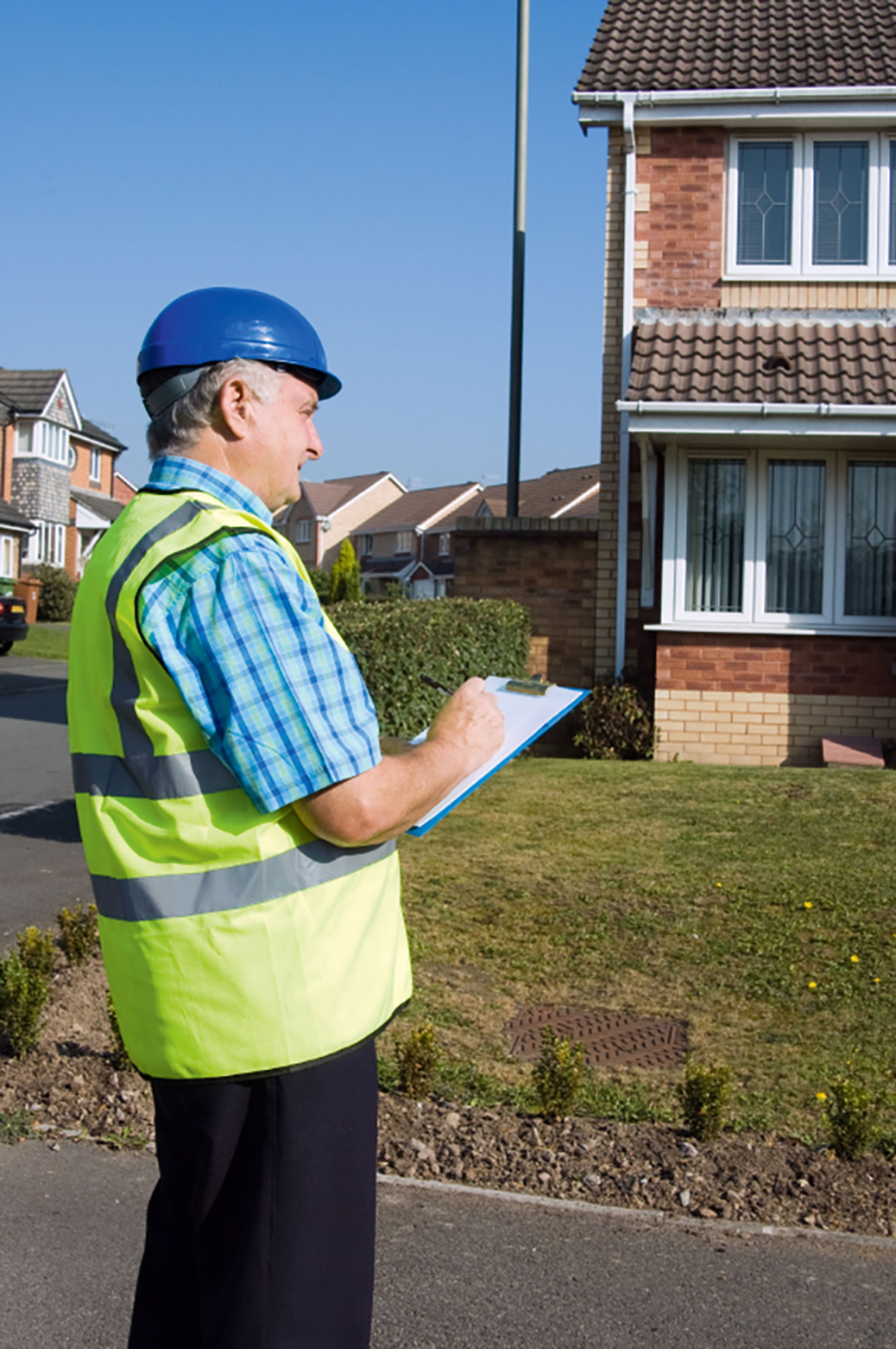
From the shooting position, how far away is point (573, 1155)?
3756 mm

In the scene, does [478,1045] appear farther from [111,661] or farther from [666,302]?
[666,302]

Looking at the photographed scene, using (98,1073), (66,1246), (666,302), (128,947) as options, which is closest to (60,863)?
(98,1073)

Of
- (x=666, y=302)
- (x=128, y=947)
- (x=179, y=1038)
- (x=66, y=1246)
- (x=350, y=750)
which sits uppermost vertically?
(x=666, y=302)

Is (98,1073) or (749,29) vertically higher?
(749,29)

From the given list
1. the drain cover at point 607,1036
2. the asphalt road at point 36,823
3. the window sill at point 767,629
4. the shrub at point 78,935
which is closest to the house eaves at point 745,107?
the window sill at point 767,629

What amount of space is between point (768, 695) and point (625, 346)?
3619 mm

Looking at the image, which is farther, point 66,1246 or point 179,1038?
point 66,1246

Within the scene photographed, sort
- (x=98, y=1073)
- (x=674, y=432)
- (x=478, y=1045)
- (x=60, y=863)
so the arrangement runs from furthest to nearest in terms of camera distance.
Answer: (x=674, y=432)
(x=60, y=863)
(x=478, y=1045)
(x=98, y=1073)

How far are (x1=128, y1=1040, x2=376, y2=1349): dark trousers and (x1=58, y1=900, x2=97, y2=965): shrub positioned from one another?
3.64m

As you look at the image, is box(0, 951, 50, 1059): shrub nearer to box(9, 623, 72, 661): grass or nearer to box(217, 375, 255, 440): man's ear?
box(217, 375, 255, 440): man's ear

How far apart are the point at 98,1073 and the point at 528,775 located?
21.8 feet

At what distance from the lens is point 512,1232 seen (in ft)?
10.9

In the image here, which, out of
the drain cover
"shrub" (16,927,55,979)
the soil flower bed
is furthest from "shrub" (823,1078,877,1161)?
"shrub" (16,927,55,979)

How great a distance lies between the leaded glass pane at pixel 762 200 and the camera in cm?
1244
